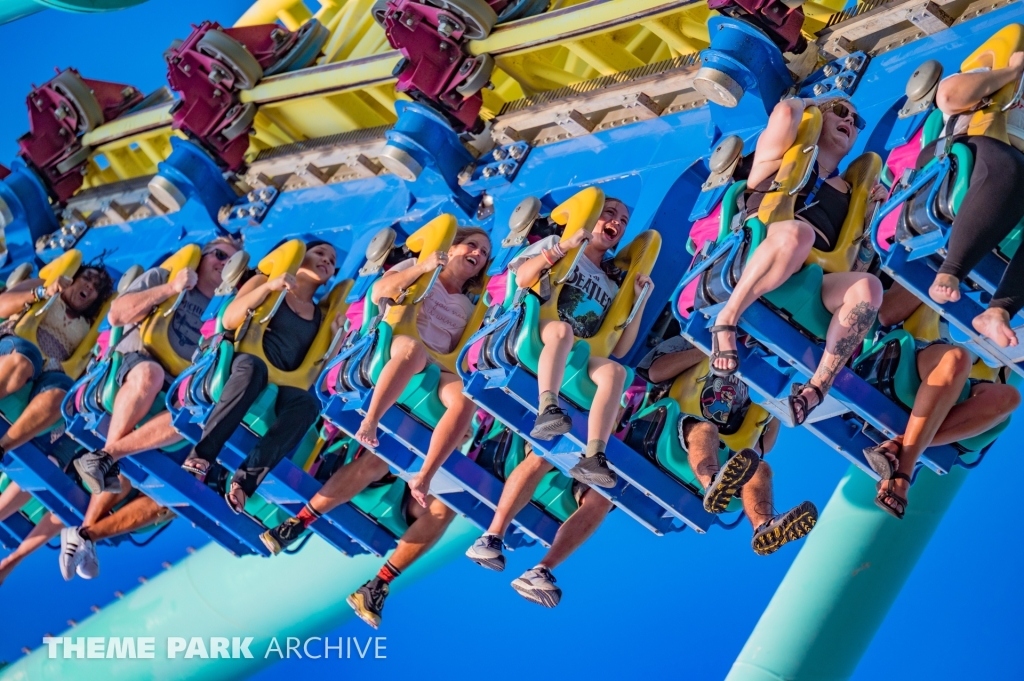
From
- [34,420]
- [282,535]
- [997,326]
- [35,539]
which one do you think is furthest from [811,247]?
[35,539]

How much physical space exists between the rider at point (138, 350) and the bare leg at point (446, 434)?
1.53 meters

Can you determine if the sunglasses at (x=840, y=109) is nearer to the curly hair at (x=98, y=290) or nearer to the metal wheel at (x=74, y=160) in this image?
the curly hair at (x=98, y=290)

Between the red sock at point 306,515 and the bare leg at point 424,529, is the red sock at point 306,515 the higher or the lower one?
the lower one

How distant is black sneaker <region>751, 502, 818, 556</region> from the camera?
4.34 m

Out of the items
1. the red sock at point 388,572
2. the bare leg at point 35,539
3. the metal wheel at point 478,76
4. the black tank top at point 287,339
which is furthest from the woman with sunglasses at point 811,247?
the bare leg at point 35,539

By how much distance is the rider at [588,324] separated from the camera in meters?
4.82

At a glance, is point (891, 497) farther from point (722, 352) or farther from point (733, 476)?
point (722, 352)

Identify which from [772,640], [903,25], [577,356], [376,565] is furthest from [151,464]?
[903,25]

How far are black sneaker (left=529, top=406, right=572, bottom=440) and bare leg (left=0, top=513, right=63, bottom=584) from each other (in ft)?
12.4

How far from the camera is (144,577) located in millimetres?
8961

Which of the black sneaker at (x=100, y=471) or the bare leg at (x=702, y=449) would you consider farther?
the black sneaker at (x=100, y=471)

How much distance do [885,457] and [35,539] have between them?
4.83m

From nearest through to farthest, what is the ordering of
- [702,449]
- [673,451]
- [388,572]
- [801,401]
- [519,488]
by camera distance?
[801,401] < [702,449] < [673,451] < [519,488] < [388,572]

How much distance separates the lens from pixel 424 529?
610 cm
